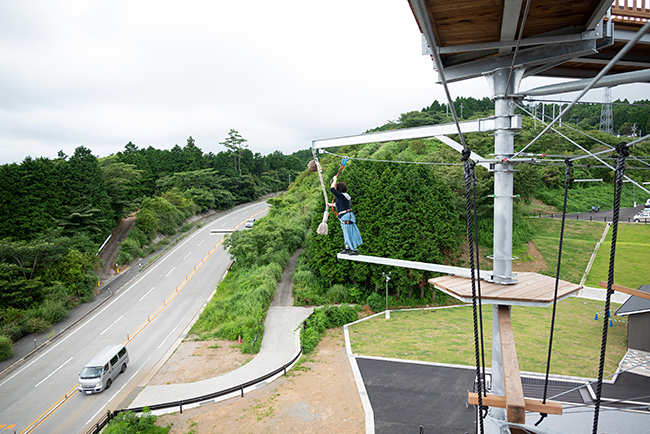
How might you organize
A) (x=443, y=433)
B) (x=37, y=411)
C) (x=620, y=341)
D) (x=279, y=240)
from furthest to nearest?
1. (x=279, y=240)
2. (x=620, y=341)
3. (x=37, y=411)
4. (x=443, y=433)

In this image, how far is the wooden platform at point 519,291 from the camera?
15.3 ft

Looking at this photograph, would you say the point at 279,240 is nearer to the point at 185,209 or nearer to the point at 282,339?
the point at 282,339

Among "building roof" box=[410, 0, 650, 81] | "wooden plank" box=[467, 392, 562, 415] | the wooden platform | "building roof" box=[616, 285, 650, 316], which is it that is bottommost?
"building roof" box=[616, 285, 650, 316]

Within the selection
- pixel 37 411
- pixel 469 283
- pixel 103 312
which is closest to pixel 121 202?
pixel 103 312

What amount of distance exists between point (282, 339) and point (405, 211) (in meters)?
11.9

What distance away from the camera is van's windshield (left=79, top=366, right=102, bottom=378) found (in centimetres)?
1410

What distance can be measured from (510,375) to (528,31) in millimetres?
4168

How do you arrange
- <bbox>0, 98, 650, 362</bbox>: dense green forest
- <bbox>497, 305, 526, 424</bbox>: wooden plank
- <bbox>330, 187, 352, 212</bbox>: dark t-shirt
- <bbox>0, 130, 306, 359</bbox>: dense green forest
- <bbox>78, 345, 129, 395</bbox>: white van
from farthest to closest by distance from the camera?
1. <bbox>0, 98, 650, 362</bbox>: dense green forest
2. <bbox>0, 130, 306, 359</bbox>: dense green forest
3. <bbox>78, 345, 129, 395</bbox>: white van
4. <bbox>330, 187, 352, 212</bbox>: dark t-shirt
5. <bbox>497, 305, 526, 424</bbox>: wooden plank

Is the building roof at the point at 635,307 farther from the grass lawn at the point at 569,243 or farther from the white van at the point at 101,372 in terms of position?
the white van at the point at 101,372

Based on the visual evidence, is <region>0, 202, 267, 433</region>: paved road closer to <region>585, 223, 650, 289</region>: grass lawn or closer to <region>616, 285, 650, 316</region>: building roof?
<region>616, 285, 650, 316</region>: building roof

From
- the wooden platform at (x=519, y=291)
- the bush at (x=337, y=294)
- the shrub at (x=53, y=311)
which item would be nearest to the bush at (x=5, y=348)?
the shrub at (x=53, y=311)

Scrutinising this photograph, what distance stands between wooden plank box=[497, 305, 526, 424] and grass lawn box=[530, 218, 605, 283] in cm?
2656

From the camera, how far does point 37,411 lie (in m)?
13.2

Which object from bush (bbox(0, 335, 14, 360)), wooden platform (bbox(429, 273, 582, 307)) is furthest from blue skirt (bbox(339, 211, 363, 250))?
bush (bbox(0, 335, 14, 360))
